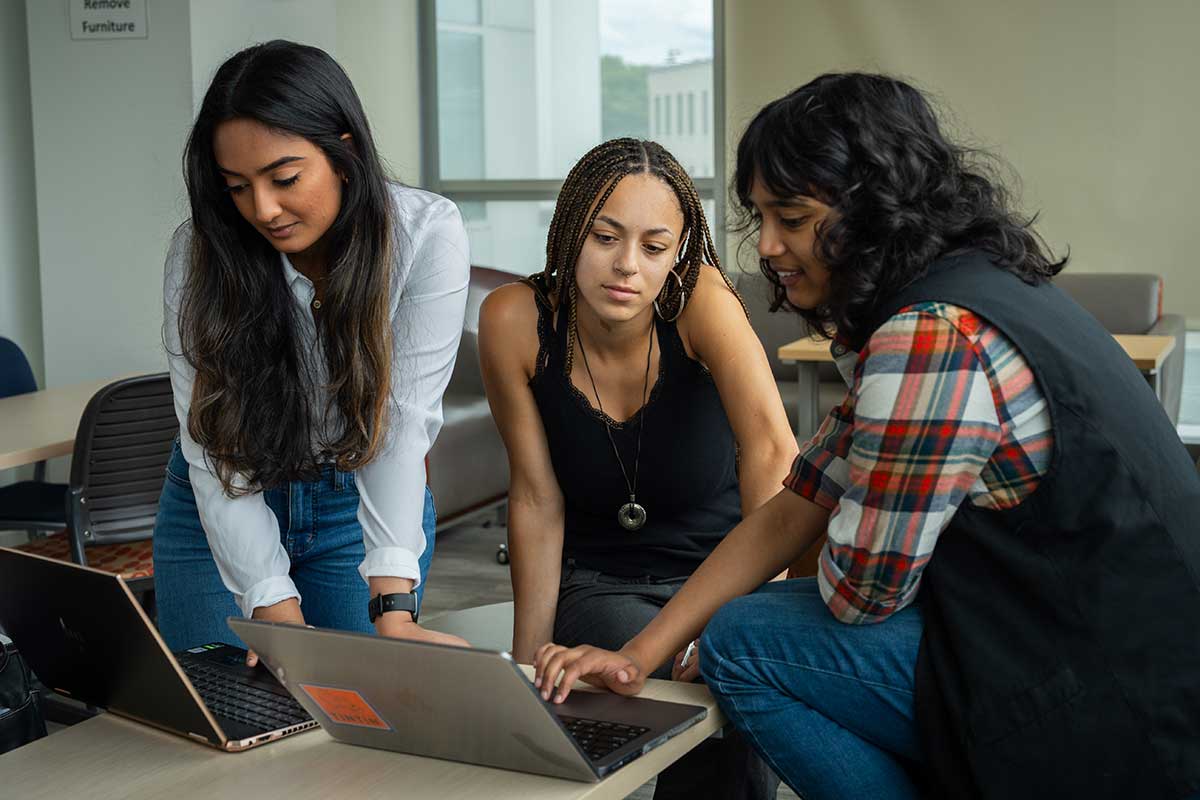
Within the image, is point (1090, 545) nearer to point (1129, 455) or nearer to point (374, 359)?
point (1129, 455)

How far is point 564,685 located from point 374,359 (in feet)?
1.68

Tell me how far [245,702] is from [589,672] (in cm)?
38

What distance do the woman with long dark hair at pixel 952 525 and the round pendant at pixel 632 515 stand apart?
537 millimetres

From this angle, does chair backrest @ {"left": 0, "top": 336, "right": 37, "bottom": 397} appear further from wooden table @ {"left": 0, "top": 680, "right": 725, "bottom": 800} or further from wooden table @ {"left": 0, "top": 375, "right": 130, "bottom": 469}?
wooden table @ {"left": 0, "top": 680, "right": 725, "bottom": 800}

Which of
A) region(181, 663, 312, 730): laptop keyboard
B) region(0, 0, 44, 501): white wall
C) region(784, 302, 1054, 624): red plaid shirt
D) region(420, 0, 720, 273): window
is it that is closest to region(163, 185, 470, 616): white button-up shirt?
region(181, 663, 312, 730): laptop keyboard

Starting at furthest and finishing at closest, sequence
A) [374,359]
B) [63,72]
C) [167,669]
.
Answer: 1. [63,72]
2. [374,359]
3. [167,669]

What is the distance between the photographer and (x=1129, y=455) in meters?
1.21

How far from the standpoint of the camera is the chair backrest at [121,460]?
2.81 metres

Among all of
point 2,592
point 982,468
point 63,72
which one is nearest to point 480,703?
point 982,468

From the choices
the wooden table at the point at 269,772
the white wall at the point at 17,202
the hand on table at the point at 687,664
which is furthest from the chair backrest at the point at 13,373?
the hand on table at the point at 687,664

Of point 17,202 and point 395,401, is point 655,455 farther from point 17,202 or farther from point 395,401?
point 17,202

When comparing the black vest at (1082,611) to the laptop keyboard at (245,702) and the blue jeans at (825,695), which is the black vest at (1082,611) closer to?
the blue jeans at (825,695)

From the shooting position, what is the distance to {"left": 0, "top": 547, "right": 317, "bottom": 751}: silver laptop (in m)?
1.27

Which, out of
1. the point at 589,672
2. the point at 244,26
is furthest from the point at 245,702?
the point at 244,26
